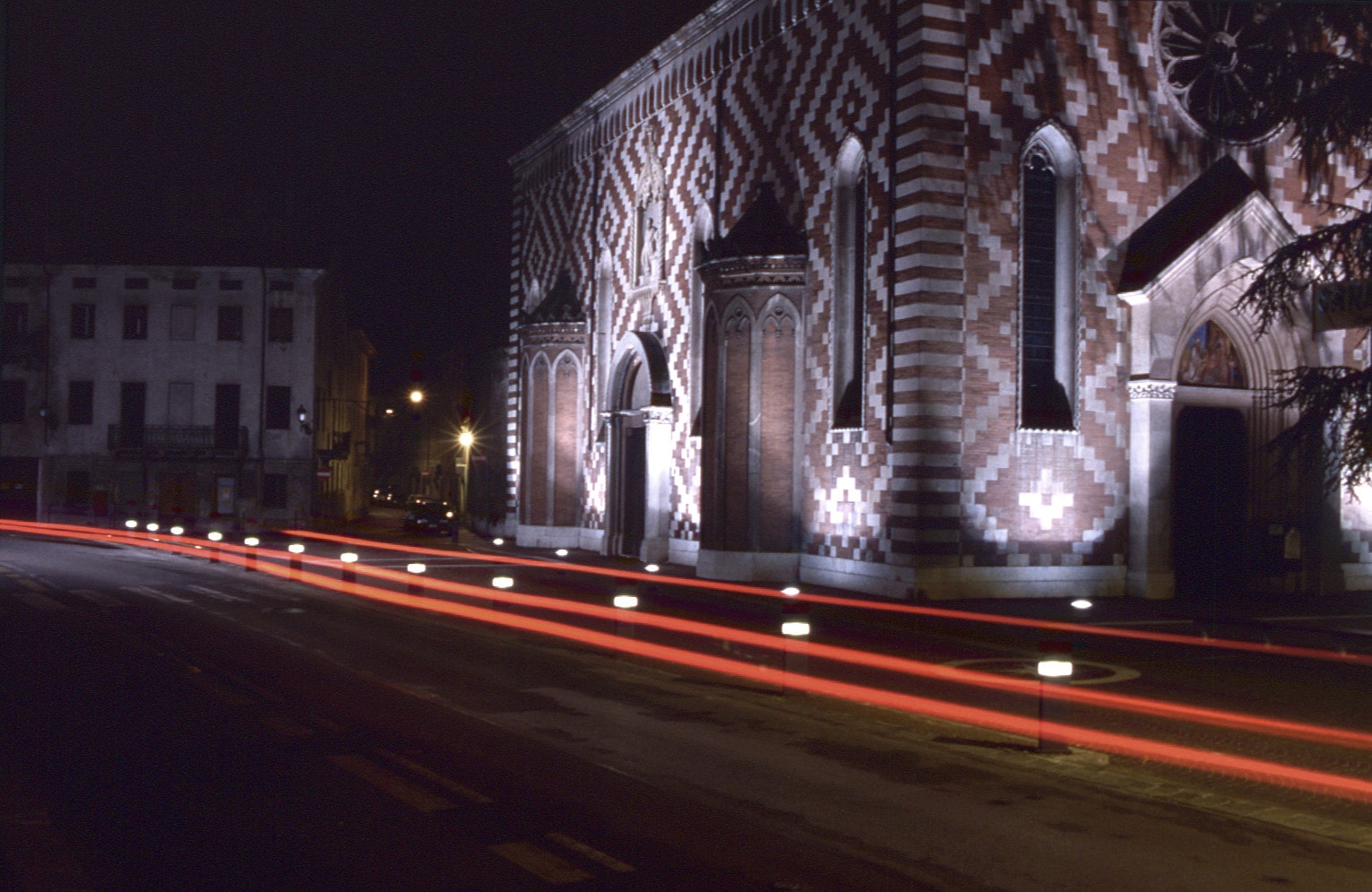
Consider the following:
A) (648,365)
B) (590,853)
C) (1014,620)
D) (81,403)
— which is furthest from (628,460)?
(81,403)

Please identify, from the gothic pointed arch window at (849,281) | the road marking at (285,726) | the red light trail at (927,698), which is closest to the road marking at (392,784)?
the road marking at (285,726)

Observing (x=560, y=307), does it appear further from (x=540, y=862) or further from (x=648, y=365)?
(x=540, y=862)

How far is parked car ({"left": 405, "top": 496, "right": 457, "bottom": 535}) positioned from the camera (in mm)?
47406

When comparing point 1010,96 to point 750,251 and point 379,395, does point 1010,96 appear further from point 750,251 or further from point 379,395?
point 379,395

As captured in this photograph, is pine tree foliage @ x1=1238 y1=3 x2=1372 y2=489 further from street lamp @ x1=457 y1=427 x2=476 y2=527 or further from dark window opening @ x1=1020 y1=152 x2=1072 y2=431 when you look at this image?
street lamp @ x1=457 y1=427 x2=476 y2=527

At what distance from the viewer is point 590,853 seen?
694 centimetres

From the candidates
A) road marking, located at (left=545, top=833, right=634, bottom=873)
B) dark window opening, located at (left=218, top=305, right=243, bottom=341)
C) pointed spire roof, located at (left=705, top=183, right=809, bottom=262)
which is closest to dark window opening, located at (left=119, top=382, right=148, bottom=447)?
dark window opening, located at (left=218, top=305, right=243, bottom=341)

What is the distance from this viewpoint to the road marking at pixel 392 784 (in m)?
8.02

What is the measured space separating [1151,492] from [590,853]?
19.5 meters

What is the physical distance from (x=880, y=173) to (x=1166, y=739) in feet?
50.8

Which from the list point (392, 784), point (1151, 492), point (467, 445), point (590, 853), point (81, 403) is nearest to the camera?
point (590, 853)

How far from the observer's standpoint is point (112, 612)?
19.3 meters

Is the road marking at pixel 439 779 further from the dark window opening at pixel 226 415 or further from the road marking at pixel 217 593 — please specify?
the dark window opening at pixel 226 415

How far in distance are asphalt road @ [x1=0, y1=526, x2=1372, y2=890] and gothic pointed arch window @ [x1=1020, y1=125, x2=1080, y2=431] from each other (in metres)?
10.3
